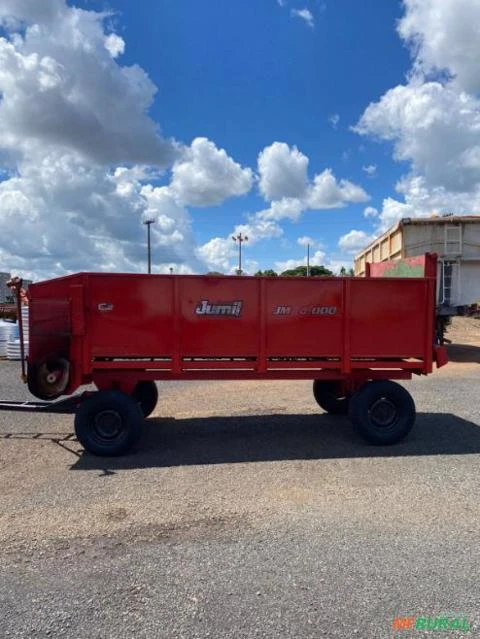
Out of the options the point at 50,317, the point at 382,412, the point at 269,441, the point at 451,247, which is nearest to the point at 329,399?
the point at 382,412

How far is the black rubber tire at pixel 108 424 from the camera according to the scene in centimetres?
595

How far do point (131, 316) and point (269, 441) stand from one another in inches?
96.1

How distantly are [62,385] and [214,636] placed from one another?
13.7 ft

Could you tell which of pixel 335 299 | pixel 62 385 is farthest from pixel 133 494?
pixel 335 299

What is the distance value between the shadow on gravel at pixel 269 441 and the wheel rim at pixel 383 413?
32 cm

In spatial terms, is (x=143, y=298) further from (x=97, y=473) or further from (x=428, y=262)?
(x=428, y=262)

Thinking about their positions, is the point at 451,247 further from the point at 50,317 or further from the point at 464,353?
the point at 50,317

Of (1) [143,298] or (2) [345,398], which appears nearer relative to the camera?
(1) [143,298]

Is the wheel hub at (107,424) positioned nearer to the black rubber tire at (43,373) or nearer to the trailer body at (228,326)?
the trailer body at (228,326)

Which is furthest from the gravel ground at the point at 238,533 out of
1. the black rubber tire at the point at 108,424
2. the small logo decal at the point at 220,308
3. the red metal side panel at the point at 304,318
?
the small logo decal at the point at 220,308

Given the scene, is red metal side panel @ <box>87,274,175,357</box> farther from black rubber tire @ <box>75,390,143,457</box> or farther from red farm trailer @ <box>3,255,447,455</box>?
black rubber tire @ <box>75,390,143,457</box>

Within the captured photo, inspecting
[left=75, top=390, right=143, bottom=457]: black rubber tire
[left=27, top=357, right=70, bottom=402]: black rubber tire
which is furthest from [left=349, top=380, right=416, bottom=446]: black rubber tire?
[left=27, top=357, right=70, bottom=402]: black rubber tire

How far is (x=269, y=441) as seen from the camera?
21.5ft

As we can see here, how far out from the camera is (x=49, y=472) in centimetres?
543
